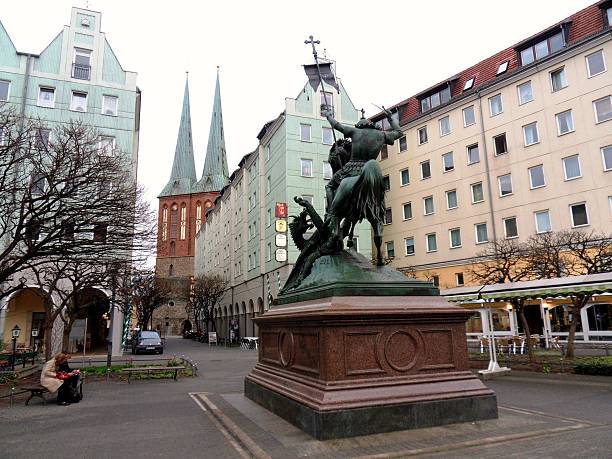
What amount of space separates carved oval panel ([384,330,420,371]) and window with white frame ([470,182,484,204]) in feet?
96.0

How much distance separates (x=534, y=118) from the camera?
30.8 m

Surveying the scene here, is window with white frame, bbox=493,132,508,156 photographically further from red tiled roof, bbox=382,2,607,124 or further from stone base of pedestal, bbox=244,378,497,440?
stone base of pedestal, bbox=244,378,497,440

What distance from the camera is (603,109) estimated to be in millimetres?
27141

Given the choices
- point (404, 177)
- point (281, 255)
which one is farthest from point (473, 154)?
point (281, 255)

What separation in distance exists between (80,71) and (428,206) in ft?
88.3

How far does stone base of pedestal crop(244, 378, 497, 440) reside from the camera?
245 inches

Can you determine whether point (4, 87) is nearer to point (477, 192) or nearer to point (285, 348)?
point (285, 348)

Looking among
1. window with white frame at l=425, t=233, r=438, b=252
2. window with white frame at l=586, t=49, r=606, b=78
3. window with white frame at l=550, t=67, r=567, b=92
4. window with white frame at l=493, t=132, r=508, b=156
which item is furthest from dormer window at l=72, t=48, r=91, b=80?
window with white frame at l=586, t=49, r=606, b=78

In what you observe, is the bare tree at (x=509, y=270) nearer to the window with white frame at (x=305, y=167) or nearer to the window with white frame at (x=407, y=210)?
the window with white frame at (x=407, y=210)

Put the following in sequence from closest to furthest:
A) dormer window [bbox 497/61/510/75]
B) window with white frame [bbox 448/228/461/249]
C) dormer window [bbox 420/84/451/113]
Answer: dormer window [bbox 497/61/510/75] → window with white frame [bbox 448/228/461/249] → dormer window [bbox 420/84/451/113]

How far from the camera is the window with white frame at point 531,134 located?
30698mm

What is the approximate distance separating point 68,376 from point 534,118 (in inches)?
1171

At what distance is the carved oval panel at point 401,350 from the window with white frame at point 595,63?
2719 cm

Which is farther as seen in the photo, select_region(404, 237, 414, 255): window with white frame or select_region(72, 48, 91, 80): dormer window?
select_region(404, 237, 414, 255): window with white frame
